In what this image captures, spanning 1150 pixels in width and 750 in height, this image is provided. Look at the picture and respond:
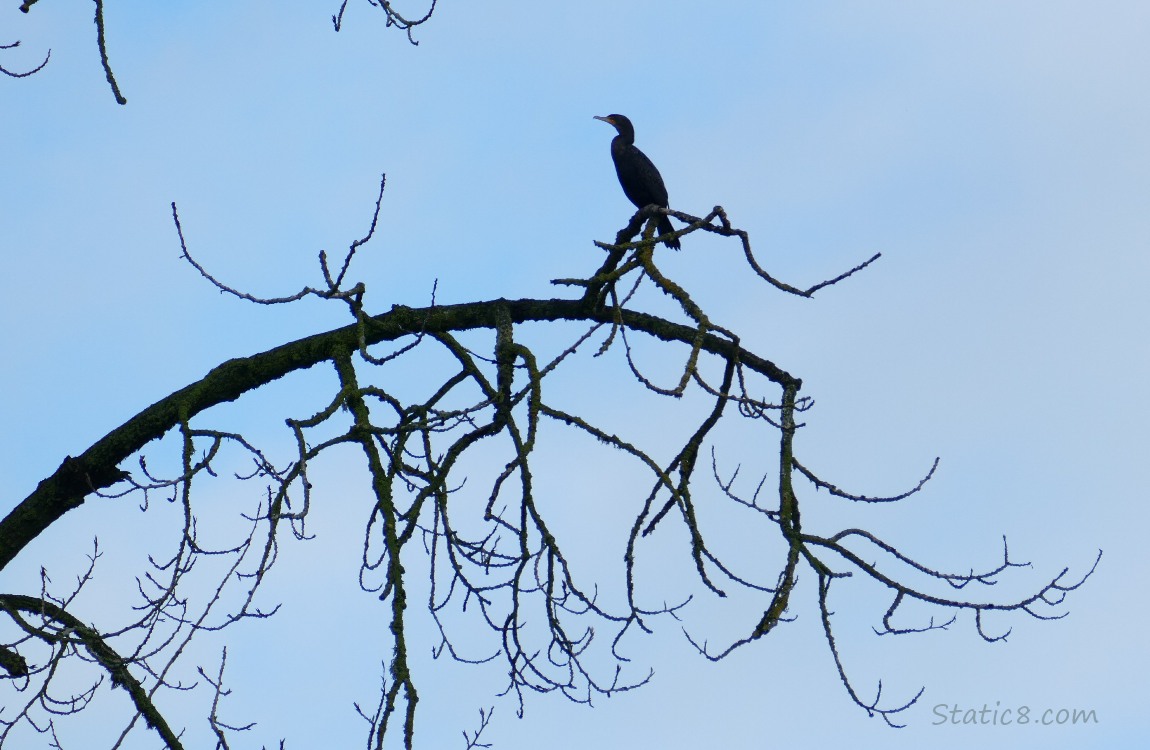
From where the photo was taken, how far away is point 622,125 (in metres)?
8.93

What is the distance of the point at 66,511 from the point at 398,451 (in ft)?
5.34

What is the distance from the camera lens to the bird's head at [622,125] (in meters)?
8.82

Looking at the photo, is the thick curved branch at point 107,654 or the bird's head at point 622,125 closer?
the thick curved branch at point 107,654

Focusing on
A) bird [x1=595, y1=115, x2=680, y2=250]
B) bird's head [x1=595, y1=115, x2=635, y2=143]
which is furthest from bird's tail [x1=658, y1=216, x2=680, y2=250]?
bird's head [x1=595, y1=115, x2=635, y2=143]

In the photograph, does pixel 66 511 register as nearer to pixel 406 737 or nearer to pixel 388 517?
pixel 388 517

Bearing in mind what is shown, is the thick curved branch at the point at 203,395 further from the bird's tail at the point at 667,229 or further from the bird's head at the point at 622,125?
the bird's head at the point at 622,125

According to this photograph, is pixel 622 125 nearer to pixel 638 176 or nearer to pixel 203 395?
pixel 638 176

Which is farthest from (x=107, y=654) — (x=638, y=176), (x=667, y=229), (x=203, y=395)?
(x=638, y=176)

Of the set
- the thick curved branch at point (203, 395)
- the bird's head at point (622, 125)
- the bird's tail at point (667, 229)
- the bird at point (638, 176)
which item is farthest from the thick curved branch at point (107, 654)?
the bird's head at point (622, 125)

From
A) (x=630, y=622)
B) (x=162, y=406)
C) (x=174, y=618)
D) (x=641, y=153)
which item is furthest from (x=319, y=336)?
(x=641, y=153)

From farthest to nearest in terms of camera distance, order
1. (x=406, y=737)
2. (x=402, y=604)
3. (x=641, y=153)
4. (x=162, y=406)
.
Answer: (x=641, y=153) < (x=162, y=406) < (x=402, y=604) < (x=406, y=737)

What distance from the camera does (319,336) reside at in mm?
4789

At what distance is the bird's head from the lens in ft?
29.0

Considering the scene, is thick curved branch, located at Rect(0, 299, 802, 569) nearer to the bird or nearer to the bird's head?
the bird
